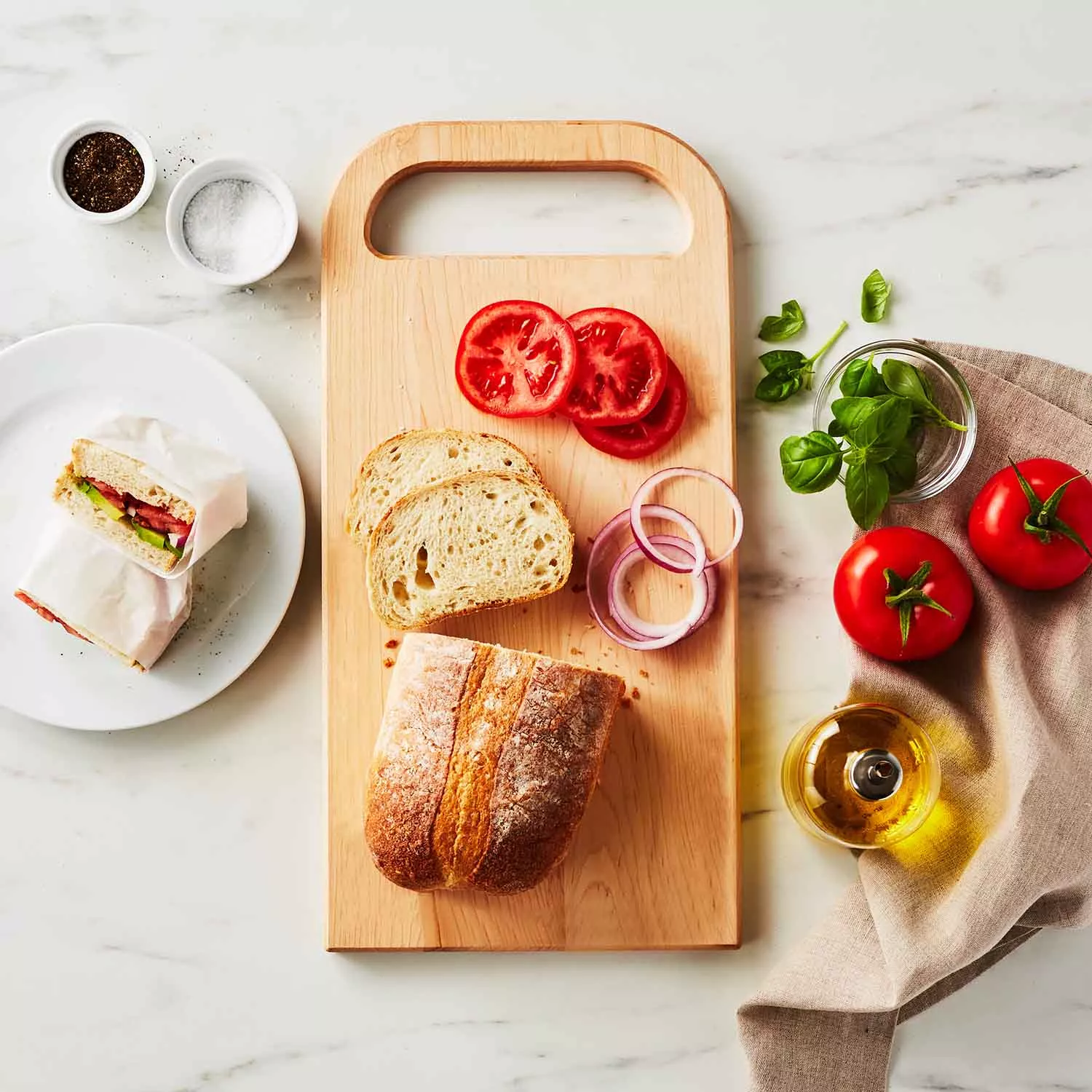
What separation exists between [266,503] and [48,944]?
4.19 ft

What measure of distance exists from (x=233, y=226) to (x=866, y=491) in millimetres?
1706

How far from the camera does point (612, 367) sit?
2.76 m

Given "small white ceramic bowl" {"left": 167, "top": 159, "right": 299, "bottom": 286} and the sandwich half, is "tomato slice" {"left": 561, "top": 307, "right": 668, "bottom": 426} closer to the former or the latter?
"small white ceramic bowl" {"left": 167, "top": 159, "right": 299, "bottom": 286}

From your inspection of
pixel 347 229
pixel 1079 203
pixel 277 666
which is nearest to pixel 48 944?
pixel 277 666

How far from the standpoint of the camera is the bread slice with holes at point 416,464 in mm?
2752

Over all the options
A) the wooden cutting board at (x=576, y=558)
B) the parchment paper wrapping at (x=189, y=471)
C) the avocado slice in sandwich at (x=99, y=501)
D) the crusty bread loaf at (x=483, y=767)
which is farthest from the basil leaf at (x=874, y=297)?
the avocado slice in sandwich at (x=99, y=501)

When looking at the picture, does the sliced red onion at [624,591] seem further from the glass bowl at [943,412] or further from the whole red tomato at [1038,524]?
the whole red tomato at [1038,524]

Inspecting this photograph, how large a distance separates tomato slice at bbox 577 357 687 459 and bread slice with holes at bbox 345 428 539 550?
0.19 m

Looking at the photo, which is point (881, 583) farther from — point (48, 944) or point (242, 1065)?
point (48, 944)

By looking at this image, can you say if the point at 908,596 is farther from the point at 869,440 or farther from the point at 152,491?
the point at 152,491

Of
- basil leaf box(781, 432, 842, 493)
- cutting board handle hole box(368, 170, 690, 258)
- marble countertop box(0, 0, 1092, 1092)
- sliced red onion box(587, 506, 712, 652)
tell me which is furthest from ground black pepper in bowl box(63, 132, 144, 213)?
basil leaf box(781, 432, 842, 493)

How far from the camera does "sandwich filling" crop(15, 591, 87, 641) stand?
2.69 meters

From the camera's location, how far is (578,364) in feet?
8.95

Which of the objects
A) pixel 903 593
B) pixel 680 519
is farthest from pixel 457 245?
pixel 903 593
